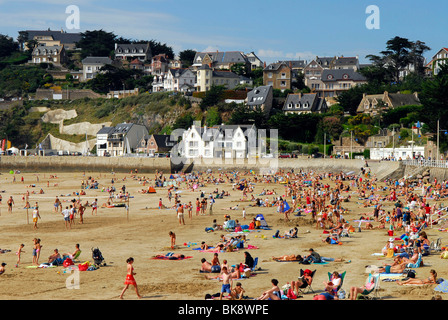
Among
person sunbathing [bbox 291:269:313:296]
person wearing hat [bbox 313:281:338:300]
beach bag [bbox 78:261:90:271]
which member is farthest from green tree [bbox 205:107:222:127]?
person wearing hat [bbox 313:281:338:300]

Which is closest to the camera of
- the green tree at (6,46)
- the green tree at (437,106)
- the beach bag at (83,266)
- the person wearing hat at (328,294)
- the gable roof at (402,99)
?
the person wearing hat at (328,294)

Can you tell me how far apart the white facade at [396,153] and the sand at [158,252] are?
80.1 ft

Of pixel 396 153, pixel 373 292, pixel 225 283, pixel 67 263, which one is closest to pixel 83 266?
pixel 67 263

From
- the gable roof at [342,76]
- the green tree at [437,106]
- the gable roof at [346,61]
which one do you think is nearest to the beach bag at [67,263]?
A: the green tree at [437,106]

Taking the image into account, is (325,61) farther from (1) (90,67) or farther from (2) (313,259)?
(2) (313,259)

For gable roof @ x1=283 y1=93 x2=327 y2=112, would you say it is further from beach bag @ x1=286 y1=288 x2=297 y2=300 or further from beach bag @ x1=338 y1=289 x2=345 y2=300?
beach bag @ x1=286 y1=288 x2=297 y2=300

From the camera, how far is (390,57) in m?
90.3

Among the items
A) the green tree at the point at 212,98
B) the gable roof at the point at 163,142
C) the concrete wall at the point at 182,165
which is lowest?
the concrete wall at the point at 182,165

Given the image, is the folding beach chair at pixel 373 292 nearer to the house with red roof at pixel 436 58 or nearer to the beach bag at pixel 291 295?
the beach bag at pixel 291 295

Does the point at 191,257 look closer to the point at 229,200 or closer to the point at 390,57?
the point at 229,200

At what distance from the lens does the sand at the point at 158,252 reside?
1303 centimetres

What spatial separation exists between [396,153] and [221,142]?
20529 mm

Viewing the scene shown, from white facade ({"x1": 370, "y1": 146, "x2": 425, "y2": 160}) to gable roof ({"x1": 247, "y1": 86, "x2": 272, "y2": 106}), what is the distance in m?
24.4
